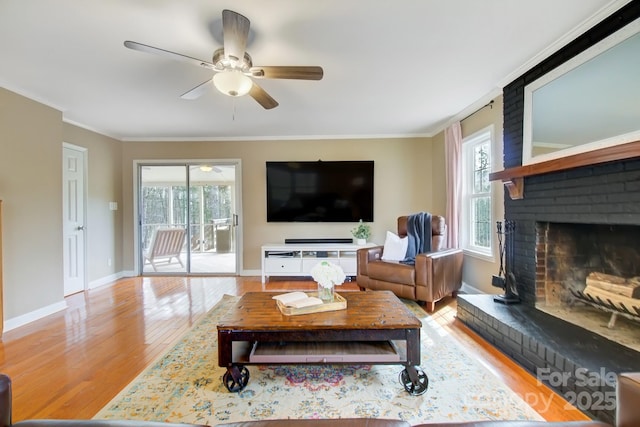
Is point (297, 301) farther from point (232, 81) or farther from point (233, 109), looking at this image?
point (233, 109)

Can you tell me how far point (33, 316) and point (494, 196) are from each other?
5011 mm

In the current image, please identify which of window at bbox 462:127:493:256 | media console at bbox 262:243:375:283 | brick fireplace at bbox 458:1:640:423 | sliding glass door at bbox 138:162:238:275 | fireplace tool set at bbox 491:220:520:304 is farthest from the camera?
sliding glass door at bbox 138:162:238:275

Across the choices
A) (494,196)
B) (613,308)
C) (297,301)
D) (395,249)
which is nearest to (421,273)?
(395,249)

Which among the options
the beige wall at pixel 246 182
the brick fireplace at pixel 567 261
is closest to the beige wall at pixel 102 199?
the beige wall at pixel 246 182

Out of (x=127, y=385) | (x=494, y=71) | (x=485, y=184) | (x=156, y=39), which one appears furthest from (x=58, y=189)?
(x=485, y=184)

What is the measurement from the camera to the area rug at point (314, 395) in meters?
1.54

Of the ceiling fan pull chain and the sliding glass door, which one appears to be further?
the sliding glass door

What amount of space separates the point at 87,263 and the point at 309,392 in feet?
13.4

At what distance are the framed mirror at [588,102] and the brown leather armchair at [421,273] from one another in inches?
53.5

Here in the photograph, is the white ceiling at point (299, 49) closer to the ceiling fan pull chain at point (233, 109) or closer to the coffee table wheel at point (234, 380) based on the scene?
the ceiling fan pull chain at point (233, 109)

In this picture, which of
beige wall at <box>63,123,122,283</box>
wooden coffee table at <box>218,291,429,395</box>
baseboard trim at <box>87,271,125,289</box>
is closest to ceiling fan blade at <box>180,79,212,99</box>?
wooden coffee table at <box>218,291,429,395</box>

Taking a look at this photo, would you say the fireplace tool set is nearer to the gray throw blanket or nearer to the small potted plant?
the gray throw blanket

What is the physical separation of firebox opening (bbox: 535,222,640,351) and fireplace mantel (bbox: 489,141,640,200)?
390mm

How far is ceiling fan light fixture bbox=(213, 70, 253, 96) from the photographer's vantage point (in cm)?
200
